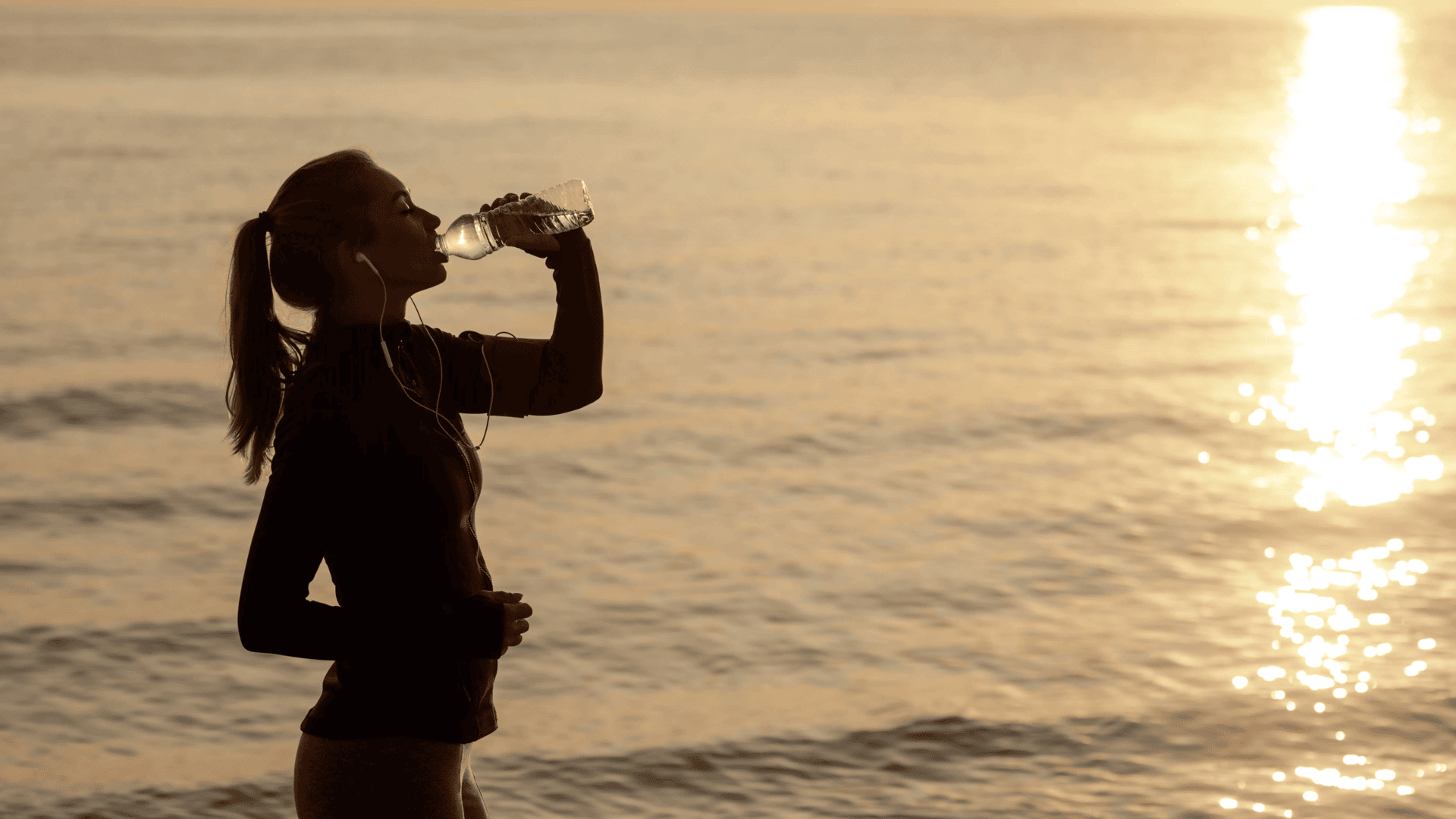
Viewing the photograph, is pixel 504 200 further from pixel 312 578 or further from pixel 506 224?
pixel 312 578

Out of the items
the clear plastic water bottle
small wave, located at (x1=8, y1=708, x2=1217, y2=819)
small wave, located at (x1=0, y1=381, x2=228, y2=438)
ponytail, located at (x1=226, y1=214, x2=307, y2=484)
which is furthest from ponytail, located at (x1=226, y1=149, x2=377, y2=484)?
small wave, located at (x1=0, y1=381, x2=228, y2=438)

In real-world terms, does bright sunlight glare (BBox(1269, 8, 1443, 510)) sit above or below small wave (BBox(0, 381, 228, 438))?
above

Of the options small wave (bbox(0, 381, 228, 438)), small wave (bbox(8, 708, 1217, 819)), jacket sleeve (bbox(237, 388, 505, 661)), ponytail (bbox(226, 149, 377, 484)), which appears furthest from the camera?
small wave (bbox(0, 381, 228, 438))

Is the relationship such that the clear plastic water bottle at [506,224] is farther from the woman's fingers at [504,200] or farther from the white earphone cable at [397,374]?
the white earphone cable at [397,374]

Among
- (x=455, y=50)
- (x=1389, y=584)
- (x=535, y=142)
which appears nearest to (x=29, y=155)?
(x=535, y=142)

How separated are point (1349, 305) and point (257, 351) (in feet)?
52.6

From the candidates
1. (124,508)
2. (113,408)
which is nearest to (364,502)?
(124,508)

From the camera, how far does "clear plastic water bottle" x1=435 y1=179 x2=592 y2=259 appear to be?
8.96ft

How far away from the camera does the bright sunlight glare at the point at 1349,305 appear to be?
36.3ft

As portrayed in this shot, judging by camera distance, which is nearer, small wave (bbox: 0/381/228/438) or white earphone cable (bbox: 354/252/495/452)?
white earphone cable (bbox: 354/252/495/452)

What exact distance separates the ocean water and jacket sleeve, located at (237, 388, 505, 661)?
455mm

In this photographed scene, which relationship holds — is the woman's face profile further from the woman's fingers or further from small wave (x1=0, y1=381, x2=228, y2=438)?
small wave (x1=0, y1=381, x2=228, y2=438)

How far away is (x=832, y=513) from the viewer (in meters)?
9.67

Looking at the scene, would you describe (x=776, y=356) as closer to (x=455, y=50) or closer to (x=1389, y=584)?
(x=1389, y=584)
